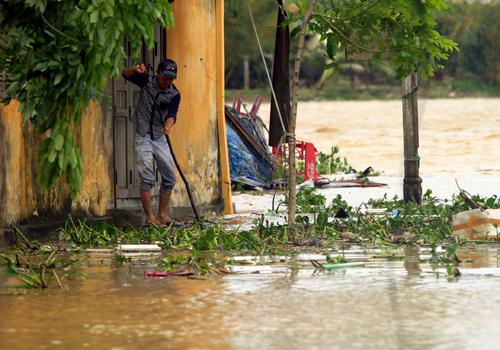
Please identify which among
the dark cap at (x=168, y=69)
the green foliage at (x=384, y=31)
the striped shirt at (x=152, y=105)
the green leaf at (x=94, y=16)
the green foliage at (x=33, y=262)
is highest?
the green foliage at (x=384, y=31)

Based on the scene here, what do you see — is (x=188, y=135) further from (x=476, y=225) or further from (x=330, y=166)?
(x=330, y=166)

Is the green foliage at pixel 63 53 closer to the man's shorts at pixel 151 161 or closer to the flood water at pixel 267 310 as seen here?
the flood water at pixel 267 310

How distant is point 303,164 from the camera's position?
21.0 metres

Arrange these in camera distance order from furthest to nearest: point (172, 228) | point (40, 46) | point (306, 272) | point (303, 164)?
point (303, 164)
point (172, 228)
point (306, 272)
point (40, 46)

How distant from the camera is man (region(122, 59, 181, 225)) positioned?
12734 mm

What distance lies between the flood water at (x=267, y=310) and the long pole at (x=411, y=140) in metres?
4.82

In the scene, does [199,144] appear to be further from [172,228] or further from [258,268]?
[258,268]

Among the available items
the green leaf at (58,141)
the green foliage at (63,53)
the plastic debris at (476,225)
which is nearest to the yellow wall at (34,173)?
the green foliage at (63,53)

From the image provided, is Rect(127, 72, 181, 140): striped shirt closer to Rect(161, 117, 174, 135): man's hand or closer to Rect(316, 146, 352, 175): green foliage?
Rect(161, 117, 174, 135): man's hand

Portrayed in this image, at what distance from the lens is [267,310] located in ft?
27.2

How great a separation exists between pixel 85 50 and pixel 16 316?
179 cm

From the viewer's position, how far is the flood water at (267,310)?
7.34 m

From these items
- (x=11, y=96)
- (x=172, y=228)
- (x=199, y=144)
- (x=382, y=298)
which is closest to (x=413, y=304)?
(x=382, y=298)

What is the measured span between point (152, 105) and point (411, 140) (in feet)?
12.5
